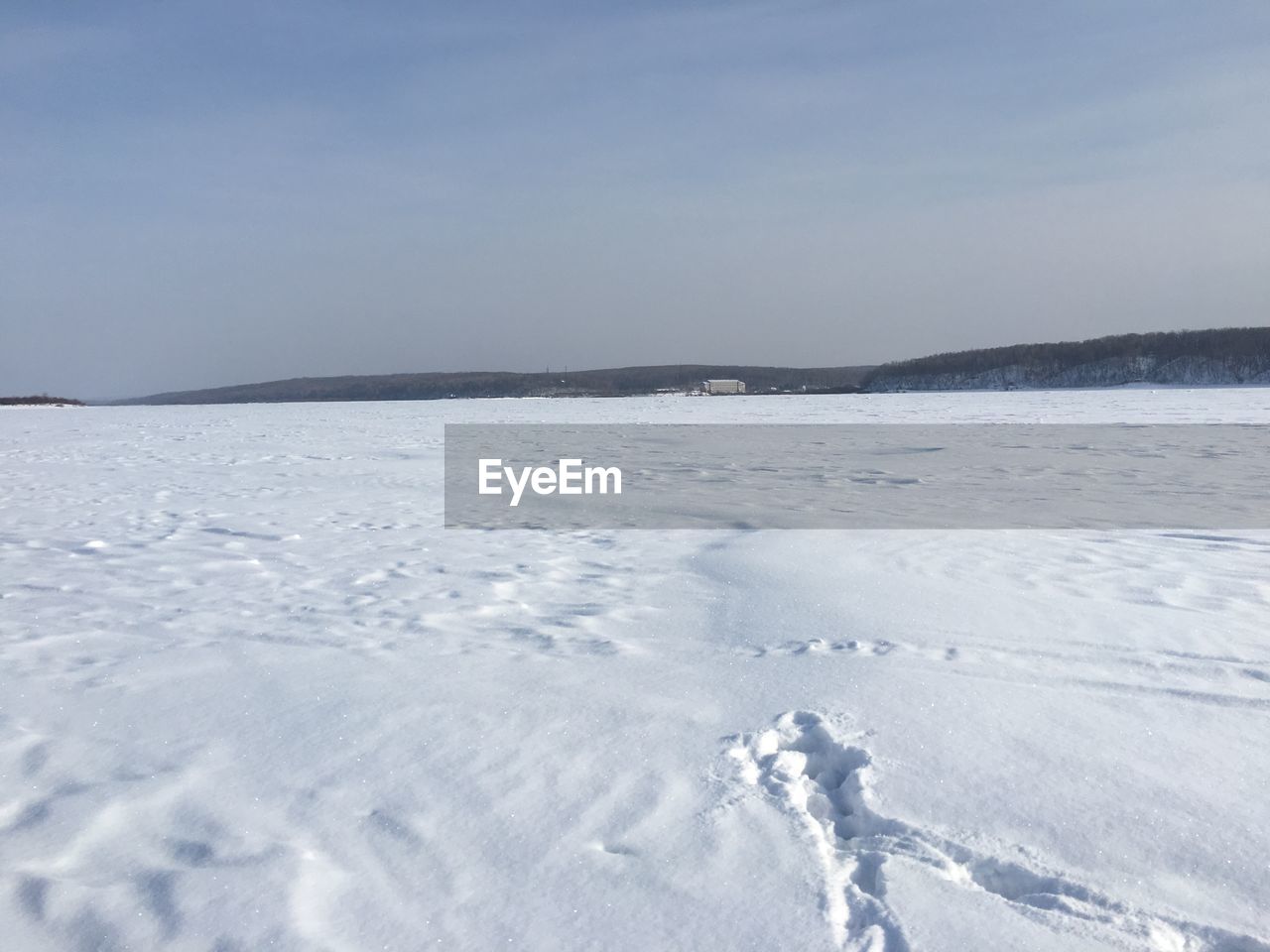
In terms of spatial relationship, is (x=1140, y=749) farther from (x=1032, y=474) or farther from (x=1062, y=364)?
(x=1062, y=364)

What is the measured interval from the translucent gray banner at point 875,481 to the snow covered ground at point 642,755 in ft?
5.04

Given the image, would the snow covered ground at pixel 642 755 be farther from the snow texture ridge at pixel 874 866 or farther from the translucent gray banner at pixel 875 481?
the translucent gray banner at pixel 875 481

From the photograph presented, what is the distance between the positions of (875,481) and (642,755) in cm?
658

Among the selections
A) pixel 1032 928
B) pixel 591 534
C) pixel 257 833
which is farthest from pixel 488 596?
pixel 1032 928

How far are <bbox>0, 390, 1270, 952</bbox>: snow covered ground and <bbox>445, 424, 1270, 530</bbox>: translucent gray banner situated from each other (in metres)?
1.53

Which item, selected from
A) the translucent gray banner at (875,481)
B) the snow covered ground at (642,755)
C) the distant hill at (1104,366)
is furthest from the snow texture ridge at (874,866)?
the distant hill at (1104,366)

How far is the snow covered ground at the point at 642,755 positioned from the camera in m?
1.87

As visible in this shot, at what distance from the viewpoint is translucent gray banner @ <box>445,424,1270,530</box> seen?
21.5 feet

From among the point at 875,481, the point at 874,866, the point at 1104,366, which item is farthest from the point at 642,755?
the point at 1104,366

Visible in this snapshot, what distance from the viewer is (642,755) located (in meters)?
2.56

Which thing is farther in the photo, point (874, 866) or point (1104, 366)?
point (1104, 366)

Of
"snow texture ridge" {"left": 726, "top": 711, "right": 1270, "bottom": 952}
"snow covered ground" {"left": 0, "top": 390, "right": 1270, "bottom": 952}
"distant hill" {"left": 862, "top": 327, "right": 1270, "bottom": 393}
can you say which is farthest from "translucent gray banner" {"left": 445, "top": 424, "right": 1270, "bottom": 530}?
"distant hill" {"left": 862, "top": 327, "right": 1270, "bottom": 393}

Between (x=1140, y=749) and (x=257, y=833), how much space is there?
229cm

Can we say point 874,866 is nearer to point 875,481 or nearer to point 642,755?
point 642,755
